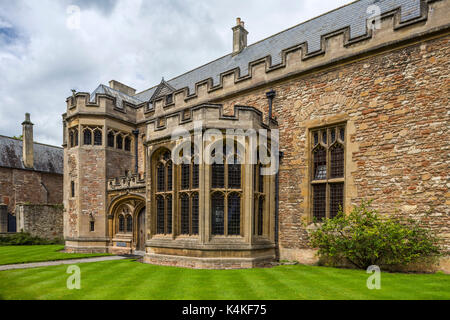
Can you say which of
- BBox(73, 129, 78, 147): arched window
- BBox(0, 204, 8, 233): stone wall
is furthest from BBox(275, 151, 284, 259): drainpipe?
BBox(0, 204, 8, 233): stone wall

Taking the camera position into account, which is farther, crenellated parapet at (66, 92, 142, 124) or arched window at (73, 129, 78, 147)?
arched window at (73, 129, 78, 147)

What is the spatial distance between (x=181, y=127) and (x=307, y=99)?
16.2 ft

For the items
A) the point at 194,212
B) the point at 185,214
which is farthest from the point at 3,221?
the point at 194,212

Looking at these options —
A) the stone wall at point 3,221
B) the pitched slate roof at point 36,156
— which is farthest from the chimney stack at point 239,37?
the pitched slate roof at point 36,156

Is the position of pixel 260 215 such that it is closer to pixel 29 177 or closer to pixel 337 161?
pixel 337 161

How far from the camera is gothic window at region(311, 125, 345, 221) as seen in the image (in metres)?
11.0

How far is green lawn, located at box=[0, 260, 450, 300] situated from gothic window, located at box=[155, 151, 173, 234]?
224 cm

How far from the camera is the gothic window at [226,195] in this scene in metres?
10.6

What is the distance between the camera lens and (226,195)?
10688 millimetres

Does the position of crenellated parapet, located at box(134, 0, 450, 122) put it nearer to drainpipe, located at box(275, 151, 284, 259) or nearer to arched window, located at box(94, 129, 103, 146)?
arched window, located at box(94, 129, 103, 146)

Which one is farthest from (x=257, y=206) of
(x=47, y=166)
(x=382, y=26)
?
(x=47, y=166)

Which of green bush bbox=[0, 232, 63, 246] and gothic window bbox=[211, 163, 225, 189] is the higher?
gothic window bbox=[211, 163, 225, 189]

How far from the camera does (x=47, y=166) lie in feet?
98.8

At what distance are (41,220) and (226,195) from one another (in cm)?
1859
